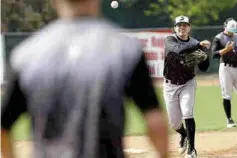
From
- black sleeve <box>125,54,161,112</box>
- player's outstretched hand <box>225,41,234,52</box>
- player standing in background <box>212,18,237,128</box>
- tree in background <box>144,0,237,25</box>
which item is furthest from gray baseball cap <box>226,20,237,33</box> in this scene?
tree in background <box>144,0,237,25</box>

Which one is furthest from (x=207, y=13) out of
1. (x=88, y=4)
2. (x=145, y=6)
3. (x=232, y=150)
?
(x=88, y=4)

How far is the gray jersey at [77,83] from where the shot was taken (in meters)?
3.14

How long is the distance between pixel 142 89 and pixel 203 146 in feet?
27.7

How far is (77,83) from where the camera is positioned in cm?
313

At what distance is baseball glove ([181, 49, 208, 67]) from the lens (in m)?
9.70

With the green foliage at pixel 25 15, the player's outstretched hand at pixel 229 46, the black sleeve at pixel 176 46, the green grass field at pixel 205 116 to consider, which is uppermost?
the black sleeve at pixel 176 46

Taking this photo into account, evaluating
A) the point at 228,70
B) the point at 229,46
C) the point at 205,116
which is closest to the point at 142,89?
the point at 229,46

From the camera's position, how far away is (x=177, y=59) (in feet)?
32.2

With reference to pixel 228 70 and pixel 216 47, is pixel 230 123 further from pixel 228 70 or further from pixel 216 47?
pixel 216 47

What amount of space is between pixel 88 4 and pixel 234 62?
10.6 m

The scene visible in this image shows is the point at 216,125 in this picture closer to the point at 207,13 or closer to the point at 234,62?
the point at 234,62

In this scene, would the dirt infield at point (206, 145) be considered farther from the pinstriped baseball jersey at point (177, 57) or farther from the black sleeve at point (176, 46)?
the black sleeve at point (176, 46)

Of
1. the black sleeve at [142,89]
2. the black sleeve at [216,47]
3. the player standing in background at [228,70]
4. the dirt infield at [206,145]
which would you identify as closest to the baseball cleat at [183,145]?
the dirt infield at [206,145]

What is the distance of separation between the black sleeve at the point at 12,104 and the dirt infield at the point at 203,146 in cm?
651
